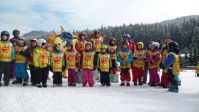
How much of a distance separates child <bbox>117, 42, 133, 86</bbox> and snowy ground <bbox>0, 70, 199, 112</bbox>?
217 cm

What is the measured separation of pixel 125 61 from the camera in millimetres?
13938

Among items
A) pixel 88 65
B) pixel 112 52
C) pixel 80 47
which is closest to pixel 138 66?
pixel 112 52

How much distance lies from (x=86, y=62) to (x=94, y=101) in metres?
4.27

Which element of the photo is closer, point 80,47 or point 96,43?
point 80,47

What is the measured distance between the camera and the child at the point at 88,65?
13.1 meters

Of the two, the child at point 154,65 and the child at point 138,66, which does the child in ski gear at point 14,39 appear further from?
the child at point 154,65

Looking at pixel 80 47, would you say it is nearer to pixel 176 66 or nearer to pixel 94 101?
pixel 176 66

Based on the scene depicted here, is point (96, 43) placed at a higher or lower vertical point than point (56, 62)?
higher

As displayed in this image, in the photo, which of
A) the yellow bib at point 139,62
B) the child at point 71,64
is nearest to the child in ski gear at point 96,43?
the child at point 71,64

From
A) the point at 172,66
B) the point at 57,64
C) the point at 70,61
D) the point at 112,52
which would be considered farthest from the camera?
the point at 112,52

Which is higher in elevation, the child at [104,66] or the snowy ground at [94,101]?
the child at [104,66]

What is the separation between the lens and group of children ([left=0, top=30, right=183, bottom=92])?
1257 cm

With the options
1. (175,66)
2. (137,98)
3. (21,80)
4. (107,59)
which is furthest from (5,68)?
(175,66)

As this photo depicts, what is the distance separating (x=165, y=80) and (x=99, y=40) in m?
3.41
